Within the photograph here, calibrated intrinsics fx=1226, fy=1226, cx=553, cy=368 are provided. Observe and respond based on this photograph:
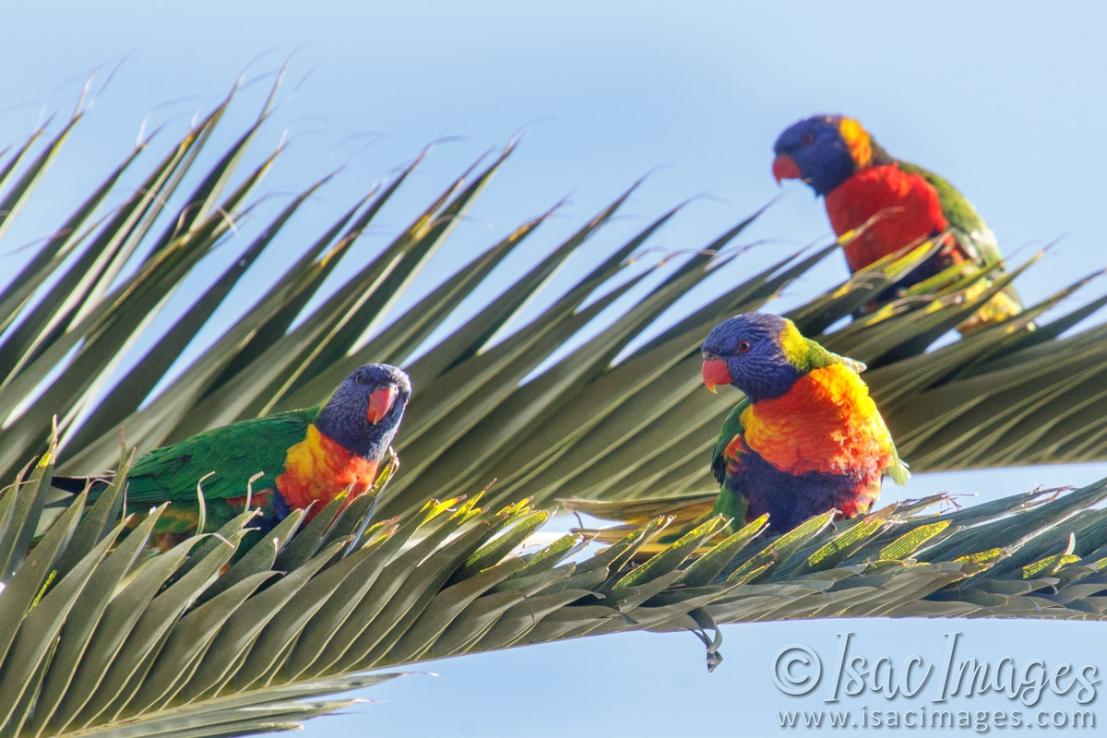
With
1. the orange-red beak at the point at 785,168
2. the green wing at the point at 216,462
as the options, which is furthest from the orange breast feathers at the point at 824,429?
the orange-red beak at the point at 785,168

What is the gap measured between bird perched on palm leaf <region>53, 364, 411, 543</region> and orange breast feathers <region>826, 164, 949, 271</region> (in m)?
2.98

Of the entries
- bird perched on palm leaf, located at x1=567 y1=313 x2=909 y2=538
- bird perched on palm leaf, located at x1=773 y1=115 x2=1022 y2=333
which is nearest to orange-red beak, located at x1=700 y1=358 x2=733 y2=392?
bird perched on palm leaf, located at x1=567 y1=313 x2=909 y2=538

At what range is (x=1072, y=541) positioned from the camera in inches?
72.1

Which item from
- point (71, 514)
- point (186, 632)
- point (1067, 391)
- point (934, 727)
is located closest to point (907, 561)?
point (934, 727)

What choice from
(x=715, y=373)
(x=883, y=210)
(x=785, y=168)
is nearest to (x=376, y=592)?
(x=715, y=373)

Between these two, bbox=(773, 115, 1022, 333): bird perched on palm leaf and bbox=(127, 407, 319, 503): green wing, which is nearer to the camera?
bbox=(127, 407, 319, 503): green wing

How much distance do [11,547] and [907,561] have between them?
1.21 metres

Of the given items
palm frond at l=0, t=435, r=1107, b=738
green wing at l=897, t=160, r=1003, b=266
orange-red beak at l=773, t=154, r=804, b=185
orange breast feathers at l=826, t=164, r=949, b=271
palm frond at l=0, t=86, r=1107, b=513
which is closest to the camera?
palm frond at l=0, t=435, r=1107, b=738

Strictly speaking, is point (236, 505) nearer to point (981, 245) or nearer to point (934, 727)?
point (934, 727)

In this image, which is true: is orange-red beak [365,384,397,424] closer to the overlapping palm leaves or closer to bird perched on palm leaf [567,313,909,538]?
the overlapping palm leaves

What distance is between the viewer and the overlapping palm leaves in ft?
5.04

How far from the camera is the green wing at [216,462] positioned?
8.08 feet

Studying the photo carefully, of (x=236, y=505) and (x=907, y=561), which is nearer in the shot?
(x=907, y=561)

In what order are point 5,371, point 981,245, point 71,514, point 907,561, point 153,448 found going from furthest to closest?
point 981,245 → point 153,448 → point 5,371 → point 907,561 → point 71,514
